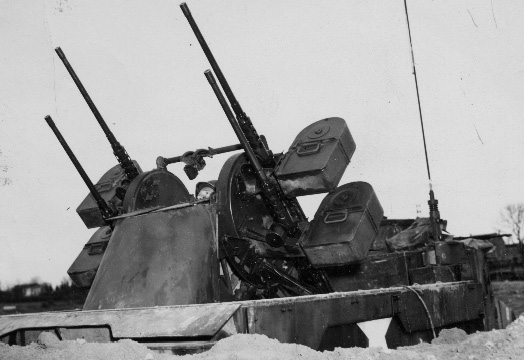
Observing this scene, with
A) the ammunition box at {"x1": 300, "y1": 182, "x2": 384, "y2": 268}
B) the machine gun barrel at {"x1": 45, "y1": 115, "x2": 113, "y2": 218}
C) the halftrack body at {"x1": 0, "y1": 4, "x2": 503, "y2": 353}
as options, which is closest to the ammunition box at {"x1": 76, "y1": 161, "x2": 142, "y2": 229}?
the halftrack body at {"x1": 0, "y1": 4, "x2": 503, "y2": 353}

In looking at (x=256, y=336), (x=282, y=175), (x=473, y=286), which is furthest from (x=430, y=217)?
(x=256, y=336)

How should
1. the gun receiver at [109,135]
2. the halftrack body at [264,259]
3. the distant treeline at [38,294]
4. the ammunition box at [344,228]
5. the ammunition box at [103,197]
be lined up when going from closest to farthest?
the halftrack body at [264,259], the ammunition box at [344,228], the gun receiver at [109,135], the ammunition box at [103,197], the distant treeline at [38,294]

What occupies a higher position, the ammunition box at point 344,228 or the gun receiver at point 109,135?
the gun receiver at point 109,135

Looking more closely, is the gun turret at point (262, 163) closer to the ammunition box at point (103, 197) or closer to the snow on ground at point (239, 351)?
the ammunition box at point (103, 197)

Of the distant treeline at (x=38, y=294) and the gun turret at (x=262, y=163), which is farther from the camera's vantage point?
the distant treeline at (x=38, y=294)

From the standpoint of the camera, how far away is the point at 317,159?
21.4ft

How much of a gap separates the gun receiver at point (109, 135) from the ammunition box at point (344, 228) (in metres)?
2.53

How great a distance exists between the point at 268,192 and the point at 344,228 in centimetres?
88

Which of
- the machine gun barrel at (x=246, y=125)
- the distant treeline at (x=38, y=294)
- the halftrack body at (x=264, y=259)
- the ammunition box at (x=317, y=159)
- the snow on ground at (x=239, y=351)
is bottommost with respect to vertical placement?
the snow on ground at (x=239, y=351)

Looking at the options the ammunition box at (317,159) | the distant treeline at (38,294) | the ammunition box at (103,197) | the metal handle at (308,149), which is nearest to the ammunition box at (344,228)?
the ammunition box at (317,159)

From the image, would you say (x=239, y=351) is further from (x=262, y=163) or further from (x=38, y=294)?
(x=38, y=294)

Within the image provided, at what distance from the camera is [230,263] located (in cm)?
636

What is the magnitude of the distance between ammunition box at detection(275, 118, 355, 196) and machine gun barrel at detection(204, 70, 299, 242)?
160 millimetres

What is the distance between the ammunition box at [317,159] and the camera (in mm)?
Answer: 6434
